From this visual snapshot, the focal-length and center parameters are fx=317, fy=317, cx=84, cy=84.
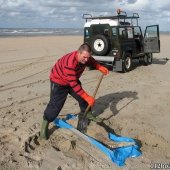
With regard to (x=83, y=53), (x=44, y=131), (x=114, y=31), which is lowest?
(x=44, y=131)

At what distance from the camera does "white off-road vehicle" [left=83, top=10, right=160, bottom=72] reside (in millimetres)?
11258

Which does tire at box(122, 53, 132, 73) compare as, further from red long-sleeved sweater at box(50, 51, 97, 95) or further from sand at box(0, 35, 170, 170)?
red long-sleeved sweater at box(50, 51, 97, 95)

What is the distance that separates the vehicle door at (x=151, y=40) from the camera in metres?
12.4

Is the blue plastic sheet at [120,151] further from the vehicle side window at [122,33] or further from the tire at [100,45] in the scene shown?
the vehicle side window at [122,33]

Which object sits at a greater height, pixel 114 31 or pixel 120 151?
pixel 114 31

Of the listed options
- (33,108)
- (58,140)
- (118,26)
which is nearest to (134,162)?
(58,140)

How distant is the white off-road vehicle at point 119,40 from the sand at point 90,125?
0.74 meters

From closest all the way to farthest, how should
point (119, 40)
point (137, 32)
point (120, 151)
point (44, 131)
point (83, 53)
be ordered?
point (83, 53)
point (120, 151)
point (44, 131)
point (119, 40)
point (137, 32)

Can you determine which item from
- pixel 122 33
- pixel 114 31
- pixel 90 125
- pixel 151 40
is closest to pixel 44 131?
pixel 90 125

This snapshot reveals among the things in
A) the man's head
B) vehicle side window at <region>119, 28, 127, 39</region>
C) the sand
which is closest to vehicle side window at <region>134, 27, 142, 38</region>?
vehicle side window at <region>119, 28, 127, 39</region>

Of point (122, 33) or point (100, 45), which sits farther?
point (122, 33)

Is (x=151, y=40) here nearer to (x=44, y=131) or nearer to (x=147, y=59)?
(x=147, y=59)

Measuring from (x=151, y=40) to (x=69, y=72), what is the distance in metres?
8.45

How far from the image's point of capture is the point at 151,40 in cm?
1252
